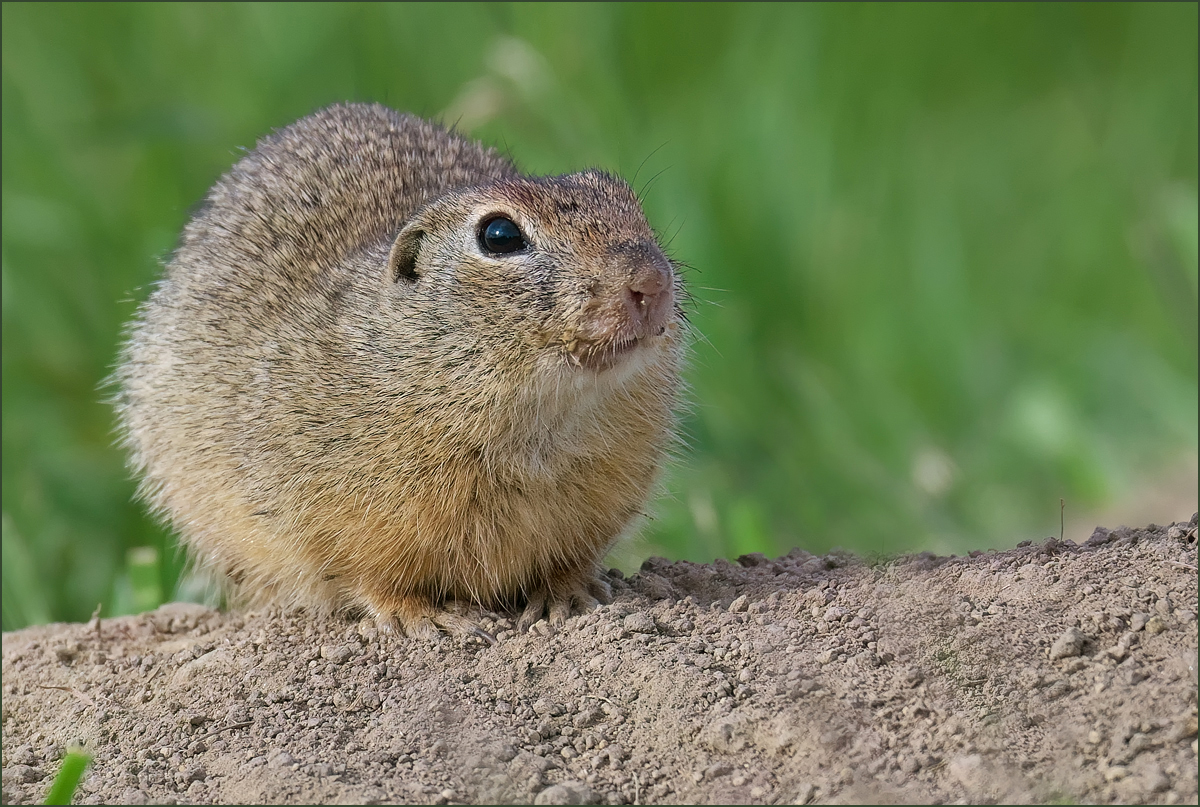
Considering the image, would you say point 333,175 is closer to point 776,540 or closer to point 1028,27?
point 776,540

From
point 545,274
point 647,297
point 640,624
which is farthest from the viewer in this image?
point 545,274

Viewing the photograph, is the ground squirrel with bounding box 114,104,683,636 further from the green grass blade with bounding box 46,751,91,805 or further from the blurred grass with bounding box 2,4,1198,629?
the blurred grass with bounding box 2,4,1198,629

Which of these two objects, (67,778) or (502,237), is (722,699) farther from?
(502,237)

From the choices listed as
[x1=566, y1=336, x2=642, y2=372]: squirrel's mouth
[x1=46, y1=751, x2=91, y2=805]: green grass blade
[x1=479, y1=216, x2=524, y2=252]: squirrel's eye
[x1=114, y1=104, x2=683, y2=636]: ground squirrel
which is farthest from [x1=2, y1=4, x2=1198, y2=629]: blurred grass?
[x1=46, y1=751, x2=91, y2=805]: green grass blade

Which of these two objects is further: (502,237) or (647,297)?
(502,237)

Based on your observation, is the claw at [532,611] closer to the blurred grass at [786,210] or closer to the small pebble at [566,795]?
the small pebble at [566,795]

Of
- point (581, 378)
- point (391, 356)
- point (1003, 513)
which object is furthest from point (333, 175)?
point (1003, 513)

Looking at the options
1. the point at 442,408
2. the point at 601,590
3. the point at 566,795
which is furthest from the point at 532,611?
the point at 566,795
